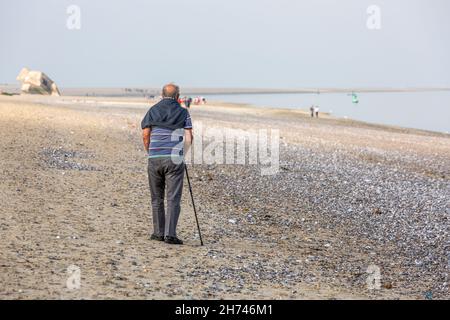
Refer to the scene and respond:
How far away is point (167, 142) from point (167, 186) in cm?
63

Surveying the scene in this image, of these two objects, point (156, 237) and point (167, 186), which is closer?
point (167, 186)

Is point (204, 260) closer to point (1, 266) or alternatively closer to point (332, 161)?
point (1, 266)

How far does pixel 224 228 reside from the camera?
13258 millimetres

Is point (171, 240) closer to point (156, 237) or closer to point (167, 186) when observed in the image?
point (156, 237)

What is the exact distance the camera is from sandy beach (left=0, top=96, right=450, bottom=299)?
9.23 meters

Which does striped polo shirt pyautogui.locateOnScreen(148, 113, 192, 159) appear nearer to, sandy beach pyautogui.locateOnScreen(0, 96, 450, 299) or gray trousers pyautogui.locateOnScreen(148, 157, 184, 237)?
gray trousers pyautogui.locateOnScreen(148, 157, 184, 237)

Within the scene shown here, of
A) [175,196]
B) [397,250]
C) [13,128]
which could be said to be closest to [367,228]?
[397,250]

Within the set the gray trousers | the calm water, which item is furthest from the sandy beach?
the calm water

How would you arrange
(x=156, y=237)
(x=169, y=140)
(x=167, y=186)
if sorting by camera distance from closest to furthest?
(x=169, y=140), (x=167, y=186), (x=156, y=237)

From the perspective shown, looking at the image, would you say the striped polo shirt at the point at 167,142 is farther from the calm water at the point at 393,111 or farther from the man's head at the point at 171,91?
the calm water at the point at 393,111

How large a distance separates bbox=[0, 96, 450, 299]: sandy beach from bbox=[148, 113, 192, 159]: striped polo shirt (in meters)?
1.33

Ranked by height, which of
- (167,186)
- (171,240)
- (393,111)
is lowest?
(393,111)

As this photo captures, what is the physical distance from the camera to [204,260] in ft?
34.3

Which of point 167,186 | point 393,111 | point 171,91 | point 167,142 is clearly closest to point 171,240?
point 167,186
